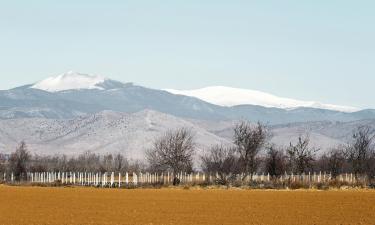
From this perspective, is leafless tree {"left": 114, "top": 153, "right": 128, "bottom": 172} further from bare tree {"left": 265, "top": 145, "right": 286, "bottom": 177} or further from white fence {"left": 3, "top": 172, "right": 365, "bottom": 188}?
bare tree {"left": 265, "top": 145, "right": 286, "bottom": 177}

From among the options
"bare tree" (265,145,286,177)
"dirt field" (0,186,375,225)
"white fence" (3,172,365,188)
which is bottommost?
"dirt field" (0,186,375,225)

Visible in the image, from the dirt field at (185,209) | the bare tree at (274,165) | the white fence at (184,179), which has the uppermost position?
the bare tree at (274,165)

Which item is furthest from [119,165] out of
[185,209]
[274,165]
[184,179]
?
[185,209]

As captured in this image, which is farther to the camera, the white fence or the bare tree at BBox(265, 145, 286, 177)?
A: the bare tree at BBox(265, 145, 286, 177)

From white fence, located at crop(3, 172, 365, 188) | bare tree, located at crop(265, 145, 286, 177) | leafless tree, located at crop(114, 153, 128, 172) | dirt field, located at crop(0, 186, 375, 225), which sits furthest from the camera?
leafless tree, located at crop(114, 153, 128, 172)

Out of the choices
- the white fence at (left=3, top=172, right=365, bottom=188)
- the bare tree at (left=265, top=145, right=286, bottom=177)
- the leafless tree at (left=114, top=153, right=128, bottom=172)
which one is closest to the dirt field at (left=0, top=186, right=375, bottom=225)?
the white fence at (left=3, top=172, right=365, bottom=188)

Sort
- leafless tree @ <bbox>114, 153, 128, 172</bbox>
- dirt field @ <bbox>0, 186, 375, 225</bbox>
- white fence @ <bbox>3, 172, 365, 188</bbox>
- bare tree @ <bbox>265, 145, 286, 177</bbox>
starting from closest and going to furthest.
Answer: dirt field @ <bbox>0, 186, 375, 225</bbox>, white fence @ <bbox>3, 172, 365, 188</bbox>, bare tree @ <bbox>265, 145, 286, 177</bbox>, leafless tree @ <bbox>114, 153, 128, 172</bbox>

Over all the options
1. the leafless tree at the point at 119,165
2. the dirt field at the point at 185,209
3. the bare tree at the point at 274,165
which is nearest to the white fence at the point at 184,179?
the bare tree at the point at 274,165

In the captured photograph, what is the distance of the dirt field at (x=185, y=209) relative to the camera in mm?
41156

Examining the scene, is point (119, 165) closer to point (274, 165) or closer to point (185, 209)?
point (274, 165)

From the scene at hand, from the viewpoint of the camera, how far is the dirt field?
135ft

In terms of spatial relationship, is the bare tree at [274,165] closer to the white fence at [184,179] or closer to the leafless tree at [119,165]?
the white fence at [184,179]

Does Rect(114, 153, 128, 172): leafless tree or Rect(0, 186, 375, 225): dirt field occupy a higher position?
Rect(114, 153, 128, 172): leafless tree

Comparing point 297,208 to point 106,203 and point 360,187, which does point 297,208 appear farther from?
point 360,187
